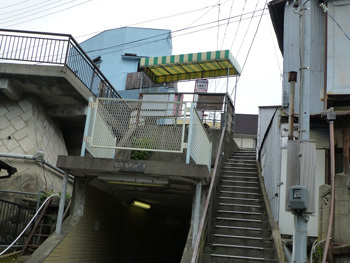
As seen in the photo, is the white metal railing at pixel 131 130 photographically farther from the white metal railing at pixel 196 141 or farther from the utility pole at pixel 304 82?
the utility pole at pixel 304 82

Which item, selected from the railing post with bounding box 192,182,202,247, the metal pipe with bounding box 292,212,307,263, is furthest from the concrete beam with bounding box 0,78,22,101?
the metal pipe with bounding box 292,212,307,263

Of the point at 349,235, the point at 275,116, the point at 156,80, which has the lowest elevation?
the point at 349,235

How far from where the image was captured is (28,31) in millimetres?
12461

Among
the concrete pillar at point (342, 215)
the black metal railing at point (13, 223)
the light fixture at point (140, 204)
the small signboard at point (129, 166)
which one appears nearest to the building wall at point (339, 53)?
the concrete pillar at point (342, 215)

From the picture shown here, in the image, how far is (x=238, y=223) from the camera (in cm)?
946

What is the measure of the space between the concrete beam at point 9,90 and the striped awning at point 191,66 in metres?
5.74

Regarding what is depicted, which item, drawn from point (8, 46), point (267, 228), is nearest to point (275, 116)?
point (267, 228)

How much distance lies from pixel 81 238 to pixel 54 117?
645 cm

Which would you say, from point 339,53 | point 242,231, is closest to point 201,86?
point 339,53

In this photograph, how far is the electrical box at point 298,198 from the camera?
208 inches

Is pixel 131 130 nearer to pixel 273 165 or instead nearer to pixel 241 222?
pixel 241 222

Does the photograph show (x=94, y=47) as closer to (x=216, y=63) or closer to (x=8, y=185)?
(x=216, y=63)

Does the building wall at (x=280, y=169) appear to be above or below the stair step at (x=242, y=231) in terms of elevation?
above

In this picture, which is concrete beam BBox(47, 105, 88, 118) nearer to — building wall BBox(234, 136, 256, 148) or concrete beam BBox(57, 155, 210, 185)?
concrete beam BBox(57, 155, 210, 185)
